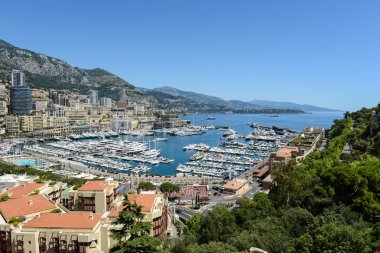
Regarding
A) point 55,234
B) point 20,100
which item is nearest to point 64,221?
point 55,234

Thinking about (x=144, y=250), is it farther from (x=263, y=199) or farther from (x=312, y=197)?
(x=263, y=199)

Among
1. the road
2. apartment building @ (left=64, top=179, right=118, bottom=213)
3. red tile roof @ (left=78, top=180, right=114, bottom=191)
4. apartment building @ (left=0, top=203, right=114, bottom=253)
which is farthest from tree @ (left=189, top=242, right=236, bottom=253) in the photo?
the road

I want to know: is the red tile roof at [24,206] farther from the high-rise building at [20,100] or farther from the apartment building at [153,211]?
the high-rise building at [20,100]

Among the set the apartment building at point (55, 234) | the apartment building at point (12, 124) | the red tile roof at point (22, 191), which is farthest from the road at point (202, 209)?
the apartment building at point (12, 124)

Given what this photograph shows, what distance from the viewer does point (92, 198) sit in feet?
65.0

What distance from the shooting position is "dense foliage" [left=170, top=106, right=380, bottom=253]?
37.1ft

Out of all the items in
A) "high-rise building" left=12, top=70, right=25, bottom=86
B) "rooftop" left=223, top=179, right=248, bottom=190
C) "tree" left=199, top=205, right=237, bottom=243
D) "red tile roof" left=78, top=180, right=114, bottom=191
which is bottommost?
"rooftop" left=223, top=179, right=248, bottom=190

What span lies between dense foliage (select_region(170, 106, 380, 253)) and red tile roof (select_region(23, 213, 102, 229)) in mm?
3838

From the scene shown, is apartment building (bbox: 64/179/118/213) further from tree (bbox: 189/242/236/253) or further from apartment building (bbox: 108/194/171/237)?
tree (bbox: 189/242/236/253)

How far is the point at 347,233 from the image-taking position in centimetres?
1070

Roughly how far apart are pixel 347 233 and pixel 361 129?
3415 centimetres

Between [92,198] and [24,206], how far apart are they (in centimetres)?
393

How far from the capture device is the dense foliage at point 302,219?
37.1 feet

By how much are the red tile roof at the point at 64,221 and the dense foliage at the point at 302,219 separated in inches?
151
